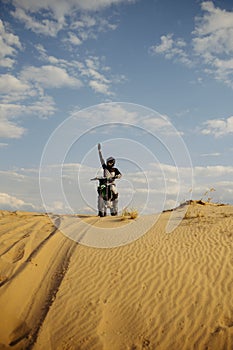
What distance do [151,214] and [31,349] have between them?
940 cm

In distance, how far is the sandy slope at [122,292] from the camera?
569 centimetres

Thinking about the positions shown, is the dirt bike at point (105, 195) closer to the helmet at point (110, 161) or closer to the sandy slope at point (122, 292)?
the helmet at point (110, 161)

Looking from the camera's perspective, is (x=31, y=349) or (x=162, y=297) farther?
(x=162, y=297)

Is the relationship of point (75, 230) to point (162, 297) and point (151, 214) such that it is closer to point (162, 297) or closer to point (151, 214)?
point (151, 214)

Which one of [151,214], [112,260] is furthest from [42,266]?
[151,214]

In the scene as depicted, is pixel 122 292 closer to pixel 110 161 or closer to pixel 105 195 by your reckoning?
pixel 105 195

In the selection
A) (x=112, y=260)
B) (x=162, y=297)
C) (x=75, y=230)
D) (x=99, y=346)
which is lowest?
(x=99, y=346)

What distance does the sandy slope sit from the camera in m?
5.69

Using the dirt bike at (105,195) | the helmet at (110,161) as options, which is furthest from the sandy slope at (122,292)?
the helmet at (110,161)

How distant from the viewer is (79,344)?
220 inches

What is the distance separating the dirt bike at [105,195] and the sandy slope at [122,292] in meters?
4.74

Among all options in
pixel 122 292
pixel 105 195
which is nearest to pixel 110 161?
pixel 105 195

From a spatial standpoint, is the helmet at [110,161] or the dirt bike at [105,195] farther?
the helmet at [110,161]

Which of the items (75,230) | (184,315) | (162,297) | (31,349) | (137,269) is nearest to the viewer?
(31,349)
